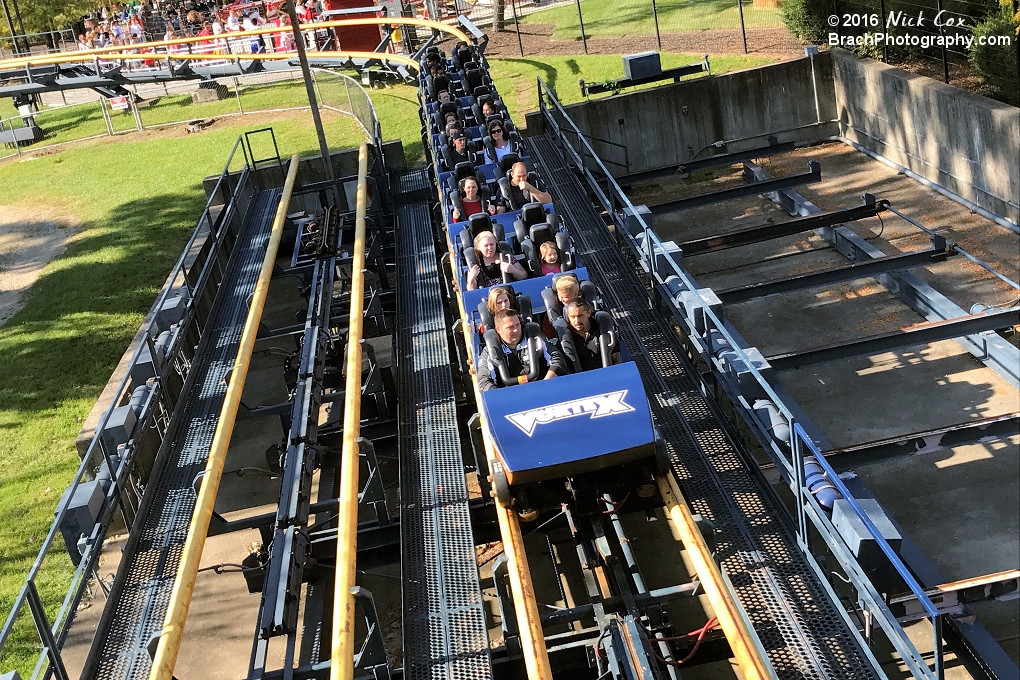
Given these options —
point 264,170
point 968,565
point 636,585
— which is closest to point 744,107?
point 264,170

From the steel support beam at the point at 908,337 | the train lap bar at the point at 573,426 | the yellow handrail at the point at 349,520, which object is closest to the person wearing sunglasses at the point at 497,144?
the yellow handrail at the point at 349,520

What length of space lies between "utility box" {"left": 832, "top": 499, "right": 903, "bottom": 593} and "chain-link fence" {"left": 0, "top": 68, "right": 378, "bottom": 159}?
19.1 meters

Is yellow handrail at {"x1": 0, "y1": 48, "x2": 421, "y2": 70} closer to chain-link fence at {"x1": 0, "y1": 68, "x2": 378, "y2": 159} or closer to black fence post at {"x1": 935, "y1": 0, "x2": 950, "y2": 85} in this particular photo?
chain-link fence at {"x1": 0, "y1": 68, "x2": 378, "y2": 159}

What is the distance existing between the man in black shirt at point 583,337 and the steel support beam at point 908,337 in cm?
255

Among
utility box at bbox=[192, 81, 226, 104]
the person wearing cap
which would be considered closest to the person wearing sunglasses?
the person wearing cap

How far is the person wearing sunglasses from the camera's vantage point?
13.3m

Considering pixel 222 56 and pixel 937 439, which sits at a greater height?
pixel 222 56

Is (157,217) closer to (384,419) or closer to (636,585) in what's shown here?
(384,419)

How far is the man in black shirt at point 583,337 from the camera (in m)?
7.36

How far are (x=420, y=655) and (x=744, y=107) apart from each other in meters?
15.8

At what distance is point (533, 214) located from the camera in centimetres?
1027

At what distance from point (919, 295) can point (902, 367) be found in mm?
1047

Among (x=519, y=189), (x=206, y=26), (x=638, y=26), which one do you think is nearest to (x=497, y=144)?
(x=519, y=189)

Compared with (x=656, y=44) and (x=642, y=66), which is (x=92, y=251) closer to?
(x=642, y=66)
